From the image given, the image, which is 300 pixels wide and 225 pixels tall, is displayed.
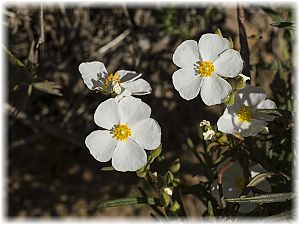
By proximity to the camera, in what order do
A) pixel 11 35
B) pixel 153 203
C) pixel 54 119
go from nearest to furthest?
pixel 153 203, pixel 11 35, pixel 54 119

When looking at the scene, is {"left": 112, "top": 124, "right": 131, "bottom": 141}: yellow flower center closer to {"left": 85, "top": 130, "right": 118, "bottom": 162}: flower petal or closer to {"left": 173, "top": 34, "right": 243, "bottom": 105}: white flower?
{"left": 85, "top": 130, "right": 118, "bottom": 162}: flower petal

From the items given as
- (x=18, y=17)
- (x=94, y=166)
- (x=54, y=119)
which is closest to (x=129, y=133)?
(x=18, y=17)

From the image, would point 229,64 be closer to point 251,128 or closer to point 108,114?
point 251,128

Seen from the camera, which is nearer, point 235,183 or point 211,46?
point 211,46

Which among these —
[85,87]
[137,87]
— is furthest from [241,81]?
[85,87]

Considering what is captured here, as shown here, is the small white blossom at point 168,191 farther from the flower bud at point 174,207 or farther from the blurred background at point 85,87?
the blurred background at point 85,87

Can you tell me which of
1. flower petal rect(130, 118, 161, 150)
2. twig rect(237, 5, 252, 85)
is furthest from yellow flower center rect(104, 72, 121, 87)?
twig rect(237, 5, 252, 85)

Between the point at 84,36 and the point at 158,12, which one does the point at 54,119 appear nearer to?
the point at 84,36
